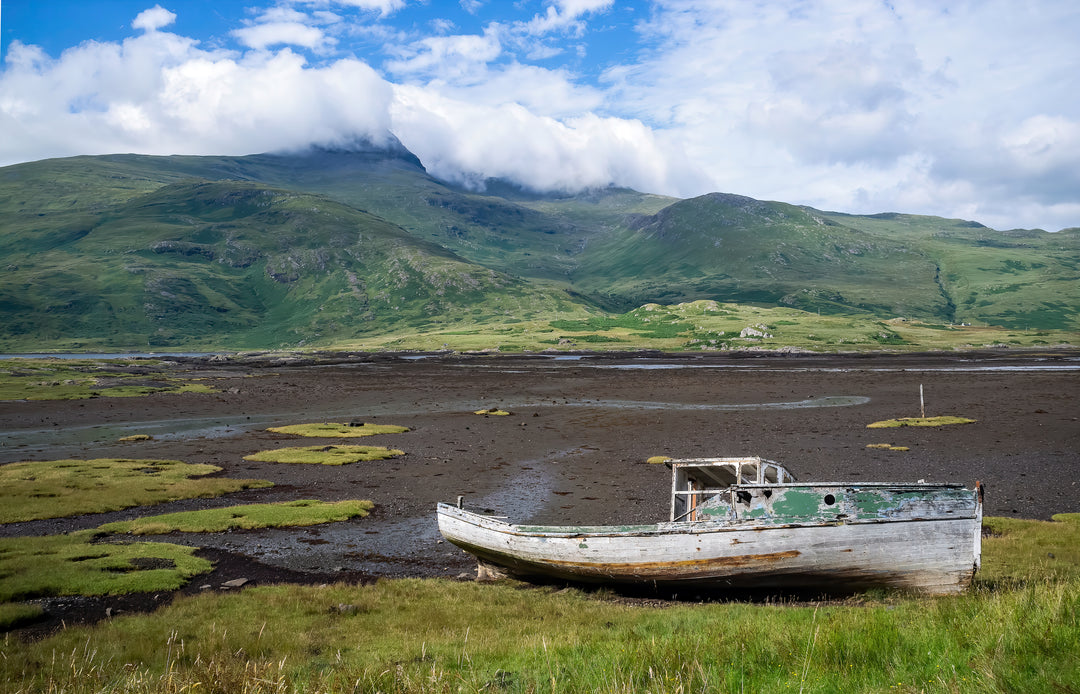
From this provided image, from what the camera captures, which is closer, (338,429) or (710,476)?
(710,476)

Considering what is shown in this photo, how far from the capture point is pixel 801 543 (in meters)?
14.7

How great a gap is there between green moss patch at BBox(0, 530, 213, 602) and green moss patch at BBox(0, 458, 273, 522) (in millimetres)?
6242

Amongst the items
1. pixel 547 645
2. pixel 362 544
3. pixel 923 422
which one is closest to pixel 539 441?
pixel 362 544

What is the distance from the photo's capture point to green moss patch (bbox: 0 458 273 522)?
2744cm

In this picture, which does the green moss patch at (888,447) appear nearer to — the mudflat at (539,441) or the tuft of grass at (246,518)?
the mudflat at (539,441)

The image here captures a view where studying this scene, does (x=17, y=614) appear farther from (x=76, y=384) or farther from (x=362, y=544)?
(x=76, y=384)

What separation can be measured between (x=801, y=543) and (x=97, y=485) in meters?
32.3

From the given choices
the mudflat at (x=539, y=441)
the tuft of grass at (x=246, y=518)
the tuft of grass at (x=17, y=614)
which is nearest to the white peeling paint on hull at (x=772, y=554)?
the mudflat at (x=539, y=441)

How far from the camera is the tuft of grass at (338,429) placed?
168ft

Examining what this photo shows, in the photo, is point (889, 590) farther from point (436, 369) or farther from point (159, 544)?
point (436, 369)

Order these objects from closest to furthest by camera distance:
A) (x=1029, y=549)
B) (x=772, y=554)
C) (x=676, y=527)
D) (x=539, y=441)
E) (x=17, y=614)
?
1. (x=17, y=614)
2. (x=772, y=554)
3. (x=676, y=527)
4. (x=1029, y=549)
5. (x=539, y=441)

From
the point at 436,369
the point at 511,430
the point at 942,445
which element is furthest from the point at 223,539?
the point at 436,369

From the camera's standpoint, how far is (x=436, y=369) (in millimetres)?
118562

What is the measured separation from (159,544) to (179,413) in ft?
167
